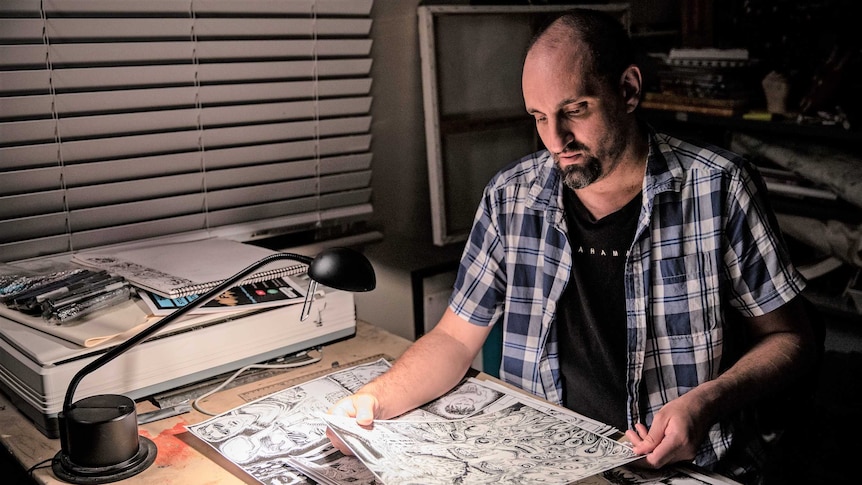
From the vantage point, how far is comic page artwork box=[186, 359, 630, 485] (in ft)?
3.86

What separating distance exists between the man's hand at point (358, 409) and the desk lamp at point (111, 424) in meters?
0.21

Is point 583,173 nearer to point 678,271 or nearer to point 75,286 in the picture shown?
point 678,271

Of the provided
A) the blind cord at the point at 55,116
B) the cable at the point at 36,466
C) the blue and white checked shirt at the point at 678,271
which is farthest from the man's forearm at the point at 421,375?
the blind cord at the point at 55,116

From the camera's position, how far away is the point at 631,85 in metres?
1.55

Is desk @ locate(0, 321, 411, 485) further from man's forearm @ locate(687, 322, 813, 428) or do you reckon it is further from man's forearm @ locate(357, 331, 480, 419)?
man's forearm @ locate(687, 322, 813, 428)

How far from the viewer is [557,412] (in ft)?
4.42

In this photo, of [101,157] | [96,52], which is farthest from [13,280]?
[96,52]

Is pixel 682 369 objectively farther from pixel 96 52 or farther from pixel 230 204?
pixel 96 52

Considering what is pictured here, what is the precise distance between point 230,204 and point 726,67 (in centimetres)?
166

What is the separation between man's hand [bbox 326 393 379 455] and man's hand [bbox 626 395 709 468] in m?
0.41

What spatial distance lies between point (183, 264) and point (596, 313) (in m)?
0.86

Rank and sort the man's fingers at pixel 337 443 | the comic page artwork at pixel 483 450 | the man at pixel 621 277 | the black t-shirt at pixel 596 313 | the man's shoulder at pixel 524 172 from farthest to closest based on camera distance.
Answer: the man's shoulder at pixel 524 172 < the black t-shirt at pixel 596 313 < the man at pixel 621 277 < the man's fingers at pixel 337 443 < the comic page artwork at pixel 483 450

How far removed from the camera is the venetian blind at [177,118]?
163 cm

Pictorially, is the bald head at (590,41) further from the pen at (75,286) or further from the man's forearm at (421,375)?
the pen at (75,286)
